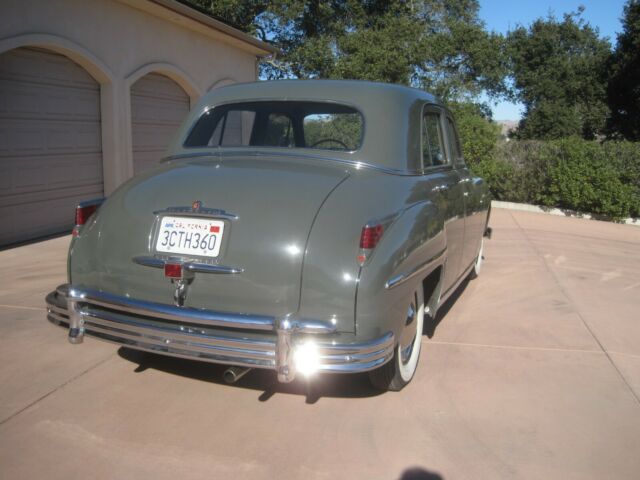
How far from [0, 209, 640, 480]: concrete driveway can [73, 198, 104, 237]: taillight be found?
935mm

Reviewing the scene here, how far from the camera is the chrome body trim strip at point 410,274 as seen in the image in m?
3.05

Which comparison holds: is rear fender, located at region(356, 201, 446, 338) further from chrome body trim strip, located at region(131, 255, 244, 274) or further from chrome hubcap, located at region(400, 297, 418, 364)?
chrome body trim strip, located at region(131, 255, 244, 274)

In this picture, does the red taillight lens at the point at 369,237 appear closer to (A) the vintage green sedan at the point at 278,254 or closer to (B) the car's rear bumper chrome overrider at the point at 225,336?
(A) the vintage green sedan at the point at 278,254

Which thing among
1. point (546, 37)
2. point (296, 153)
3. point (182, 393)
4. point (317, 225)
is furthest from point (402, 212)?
point (546, 37)

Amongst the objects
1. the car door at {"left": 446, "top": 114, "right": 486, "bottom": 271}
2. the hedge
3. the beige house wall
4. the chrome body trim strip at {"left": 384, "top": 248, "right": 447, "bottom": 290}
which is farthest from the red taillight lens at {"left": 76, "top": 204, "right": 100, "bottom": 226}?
the hedge

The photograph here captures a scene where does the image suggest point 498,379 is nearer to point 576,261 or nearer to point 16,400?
point 16,400

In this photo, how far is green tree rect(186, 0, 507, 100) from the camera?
70.8 feet

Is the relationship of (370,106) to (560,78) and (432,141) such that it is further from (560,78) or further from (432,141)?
(560,78)

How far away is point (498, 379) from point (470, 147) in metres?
10.6

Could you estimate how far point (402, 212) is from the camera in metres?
3.34

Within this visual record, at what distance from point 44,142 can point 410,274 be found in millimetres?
6575

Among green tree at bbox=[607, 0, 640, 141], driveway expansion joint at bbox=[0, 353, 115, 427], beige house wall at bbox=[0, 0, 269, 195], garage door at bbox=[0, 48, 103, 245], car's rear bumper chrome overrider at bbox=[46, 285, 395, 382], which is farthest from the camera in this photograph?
green tree at bbox=[607, 0, 640, 141]

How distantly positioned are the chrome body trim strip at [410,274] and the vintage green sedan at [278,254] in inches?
0.4

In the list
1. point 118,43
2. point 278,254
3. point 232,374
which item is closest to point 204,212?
point 278,254
